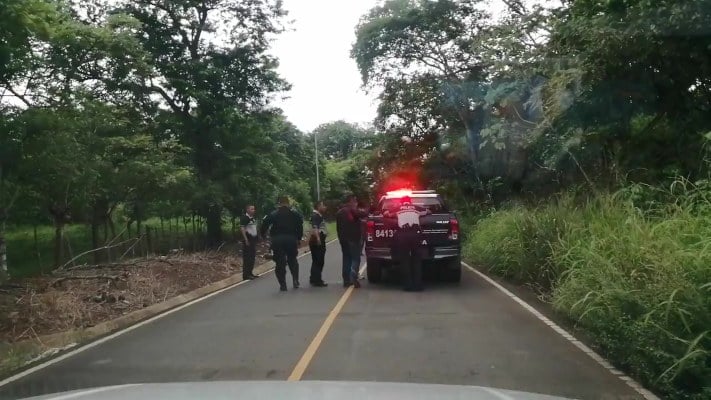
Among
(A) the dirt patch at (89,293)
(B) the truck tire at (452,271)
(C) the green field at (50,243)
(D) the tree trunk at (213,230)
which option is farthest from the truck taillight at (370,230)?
(D) the tree trunk at (213,230)

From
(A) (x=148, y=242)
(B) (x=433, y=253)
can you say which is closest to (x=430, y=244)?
(B) (x=433, y=253)

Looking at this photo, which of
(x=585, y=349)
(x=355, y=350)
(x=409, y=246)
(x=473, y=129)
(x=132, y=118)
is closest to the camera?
(x=355, y=350)

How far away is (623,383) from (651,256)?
5.68 feet

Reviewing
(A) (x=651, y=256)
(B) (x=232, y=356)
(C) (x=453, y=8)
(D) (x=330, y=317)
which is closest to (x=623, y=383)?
(A) (x=651, y=256)

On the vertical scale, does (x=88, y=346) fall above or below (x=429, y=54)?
below

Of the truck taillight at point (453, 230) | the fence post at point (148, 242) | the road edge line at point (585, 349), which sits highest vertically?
the truck taillight at point (453, 230)

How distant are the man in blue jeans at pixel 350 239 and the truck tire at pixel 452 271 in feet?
6.30

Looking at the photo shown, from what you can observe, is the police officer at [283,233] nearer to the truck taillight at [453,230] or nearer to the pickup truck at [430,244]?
the pickup truck at [430,244]

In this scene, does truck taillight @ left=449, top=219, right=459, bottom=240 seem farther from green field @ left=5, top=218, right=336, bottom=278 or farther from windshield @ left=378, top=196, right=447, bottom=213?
green field @ left=5, top=218, right=336, bottom=278

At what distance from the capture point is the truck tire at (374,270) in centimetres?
1526

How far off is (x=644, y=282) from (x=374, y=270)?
8.25 metres

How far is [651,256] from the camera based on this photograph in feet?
25.5

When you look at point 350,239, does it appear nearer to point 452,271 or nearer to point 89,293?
point 452,271

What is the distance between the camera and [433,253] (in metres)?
14.5
